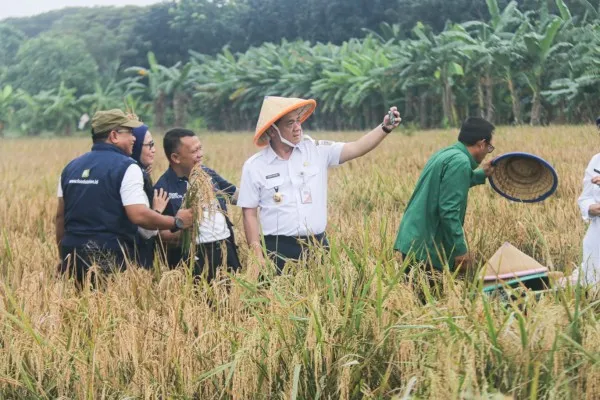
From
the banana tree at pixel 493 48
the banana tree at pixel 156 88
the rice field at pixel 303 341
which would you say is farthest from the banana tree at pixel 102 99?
the rice field at pixel 303 341

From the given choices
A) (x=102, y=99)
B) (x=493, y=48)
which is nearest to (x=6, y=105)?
(x=102, y=99)

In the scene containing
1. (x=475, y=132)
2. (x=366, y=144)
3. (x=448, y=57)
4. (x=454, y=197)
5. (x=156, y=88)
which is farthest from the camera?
(x=156, y=88)

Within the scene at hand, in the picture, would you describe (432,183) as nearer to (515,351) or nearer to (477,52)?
(515,351)

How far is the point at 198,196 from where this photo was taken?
419 cm

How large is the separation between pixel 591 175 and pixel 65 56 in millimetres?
45609

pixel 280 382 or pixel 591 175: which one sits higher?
pixel 591 175

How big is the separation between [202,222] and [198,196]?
20cm

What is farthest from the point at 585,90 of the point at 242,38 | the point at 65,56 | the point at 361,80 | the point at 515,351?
the point at 65,56

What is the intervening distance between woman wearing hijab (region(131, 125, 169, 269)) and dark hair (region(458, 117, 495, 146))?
1.53m

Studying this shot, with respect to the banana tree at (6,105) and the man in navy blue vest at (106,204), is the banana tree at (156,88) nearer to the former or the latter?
the banana tree at (6,105)

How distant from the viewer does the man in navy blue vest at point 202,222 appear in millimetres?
4418

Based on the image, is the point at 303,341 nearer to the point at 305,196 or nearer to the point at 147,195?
the point at 305,196

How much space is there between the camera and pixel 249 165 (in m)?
4.33

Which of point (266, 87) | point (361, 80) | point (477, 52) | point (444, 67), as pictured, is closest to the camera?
point (477, 52)
